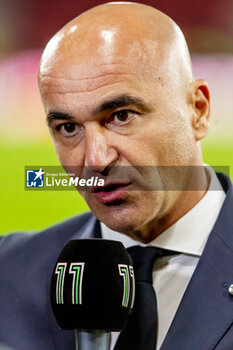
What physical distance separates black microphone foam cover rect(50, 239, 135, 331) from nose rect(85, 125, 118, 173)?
175mm

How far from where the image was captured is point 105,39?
3.42 ft

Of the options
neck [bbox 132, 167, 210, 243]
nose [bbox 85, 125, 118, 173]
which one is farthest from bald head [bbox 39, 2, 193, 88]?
neck [bbox 132, 167, 210, 243]

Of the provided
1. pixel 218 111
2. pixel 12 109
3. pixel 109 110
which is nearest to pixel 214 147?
pixel 218 111

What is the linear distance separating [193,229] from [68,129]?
289 mm

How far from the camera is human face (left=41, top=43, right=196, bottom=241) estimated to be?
104 cm

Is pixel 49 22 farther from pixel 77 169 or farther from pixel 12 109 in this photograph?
pixel 77 169

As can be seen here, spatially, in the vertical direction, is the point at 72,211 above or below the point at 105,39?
below

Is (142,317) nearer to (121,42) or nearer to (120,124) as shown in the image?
(120,124)

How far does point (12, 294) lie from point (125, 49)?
512 millimetres

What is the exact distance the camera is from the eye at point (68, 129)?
1.09m

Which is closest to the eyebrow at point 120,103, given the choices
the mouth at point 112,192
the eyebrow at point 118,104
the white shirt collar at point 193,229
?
the eyebrow at point 118,104

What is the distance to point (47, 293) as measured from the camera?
117 cm

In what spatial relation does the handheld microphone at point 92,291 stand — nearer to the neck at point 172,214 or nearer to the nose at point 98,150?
the nose at point 98,150

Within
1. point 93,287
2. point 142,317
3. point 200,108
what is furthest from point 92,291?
point 200,108
